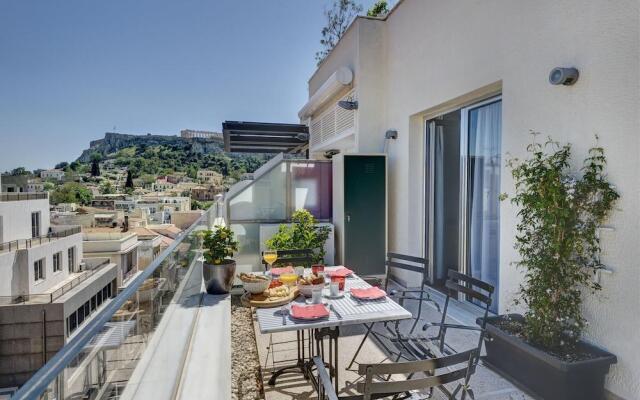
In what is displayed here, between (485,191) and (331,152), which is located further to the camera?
(331,152)

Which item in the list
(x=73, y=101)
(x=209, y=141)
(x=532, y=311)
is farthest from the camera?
(x=73, y=101)

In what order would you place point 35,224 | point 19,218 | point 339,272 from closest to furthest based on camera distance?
point 339,272 → point 19,218 → point 35,224

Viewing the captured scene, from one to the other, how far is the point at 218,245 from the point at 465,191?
310cm

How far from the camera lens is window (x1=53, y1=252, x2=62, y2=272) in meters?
10.4

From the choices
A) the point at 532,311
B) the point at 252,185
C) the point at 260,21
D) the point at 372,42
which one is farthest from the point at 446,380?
the point at 260,21

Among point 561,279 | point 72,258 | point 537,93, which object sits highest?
point 537,93

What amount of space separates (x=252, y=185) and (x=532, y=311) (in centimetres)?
462

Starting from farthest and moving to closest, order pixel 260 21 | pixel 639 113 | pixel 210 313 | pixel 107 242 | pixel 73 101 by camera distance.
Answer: pixel 73 101 → pixel 260 21 → pixel 107 242 → pixel 210 313 → pixel 639 113

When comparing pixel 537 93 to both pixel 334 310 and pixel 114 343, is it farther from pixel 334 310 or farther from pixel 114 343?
pixel 114 343

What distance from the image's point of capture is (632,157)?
101 inches

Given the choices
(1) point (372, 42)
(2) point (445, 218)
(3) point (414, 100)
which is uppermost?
(1) point (372, 42)

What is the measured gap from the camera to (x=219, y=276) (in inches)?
149

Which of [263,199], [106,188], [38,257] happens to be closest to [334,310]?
[263,199]

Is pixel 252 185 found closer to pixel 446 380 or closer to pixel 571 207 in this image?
pixel 571 207
